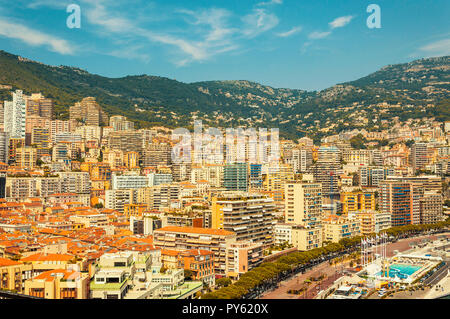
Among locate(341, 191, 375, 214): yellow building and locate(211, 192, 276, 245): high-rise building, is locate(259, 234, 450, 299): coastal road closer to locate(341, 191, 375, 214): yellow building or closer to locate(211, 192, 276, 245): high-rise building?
locate(211, 192, 276, 245): high-rise building

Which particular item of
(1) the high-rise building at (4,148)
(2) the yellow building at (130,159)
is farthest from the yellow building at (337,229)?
(1) the high-rise building at (4,148)

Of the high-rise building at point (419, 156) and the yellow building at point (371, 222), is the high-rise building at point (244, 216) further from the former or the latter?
the high-rise building at point (419, 156)

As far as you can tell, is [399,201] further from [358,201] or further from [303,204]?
[303,204]

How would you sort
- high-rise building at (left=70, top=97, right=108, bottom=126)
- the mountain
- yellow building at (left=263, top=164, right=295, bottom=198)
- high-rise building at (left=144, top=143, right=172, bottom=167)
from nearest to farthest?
yellow building at (left=263, top=164, right=295, bottom=198) → high-rise building at (left=144, top=143, right=172, bottom=167) → high-rise building at (left=70, top=97, right=108, bottom=126) → the mountain

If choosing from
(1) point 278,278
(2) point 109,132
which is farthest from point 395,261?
(2) point 109,132

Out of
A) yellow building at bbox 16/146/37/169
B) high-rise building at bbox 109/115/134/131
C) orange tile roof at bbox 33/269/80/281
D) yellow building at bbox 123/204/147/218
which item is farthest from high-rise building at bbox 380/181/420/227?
high-rise building at bbox 109/115/134/131

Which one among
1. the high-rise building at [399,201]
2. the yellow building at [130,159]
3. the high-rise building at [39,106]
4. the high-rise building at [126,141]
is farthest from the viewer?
the high-rise building at [126,141]
